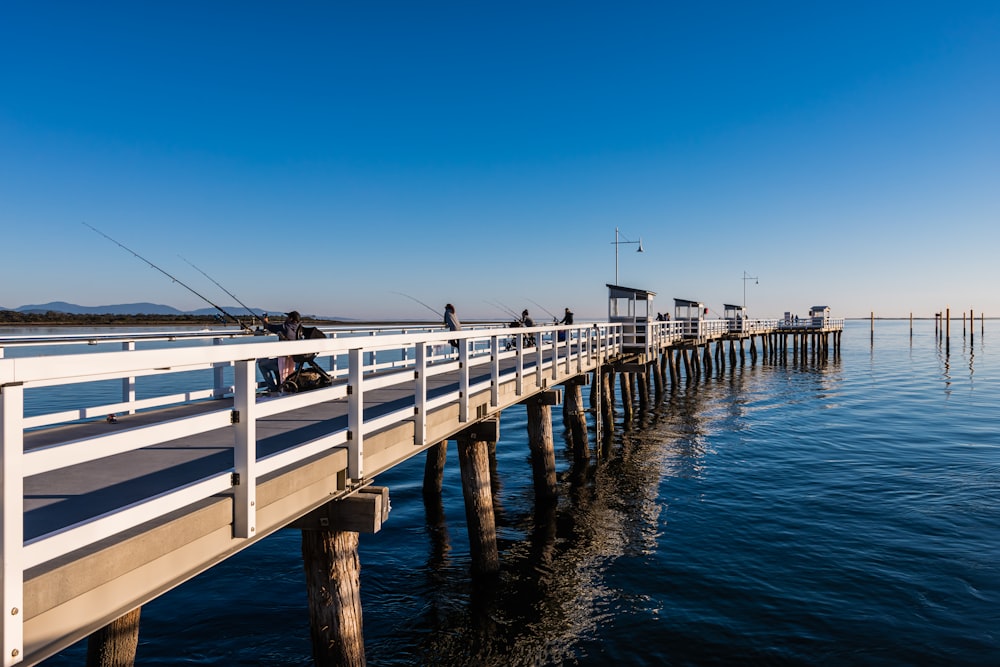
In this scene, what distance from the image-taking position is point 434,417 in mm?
7164

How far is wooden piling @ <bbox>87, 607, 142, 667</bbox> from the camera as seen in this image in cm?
601

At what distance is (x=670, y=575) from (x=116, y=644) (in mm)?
7644

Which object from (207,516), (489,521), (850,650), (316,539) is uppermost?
(207,516)

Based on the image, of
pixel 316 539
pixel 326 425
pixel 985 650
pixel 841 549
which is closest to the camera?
pixel 316 539

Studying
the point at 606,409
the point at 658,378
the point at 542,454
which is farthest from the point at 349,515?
the point at 658,378

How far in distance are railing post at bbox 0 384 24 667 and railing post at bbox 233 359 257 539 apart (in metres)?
1.23

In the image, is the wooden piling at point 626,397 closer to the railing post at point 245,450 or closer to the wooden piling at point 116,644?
the wooden piling at point 116,644

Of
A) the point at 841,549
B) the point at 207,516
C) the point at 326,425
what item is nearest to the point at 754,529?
the point at 841,549

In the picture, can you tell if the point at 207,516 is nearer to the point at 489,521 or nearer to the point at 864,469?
the point at 489,521

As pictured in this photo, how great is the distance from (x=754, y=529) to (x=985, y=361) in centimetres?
5872

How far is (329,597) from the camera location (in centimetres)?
541

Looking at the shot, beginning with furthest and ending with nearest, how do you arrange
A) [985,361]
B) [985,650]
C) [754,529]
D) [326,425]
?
1. [985,361]
2. [754,529]
3. [985,650]
4. [326,425]

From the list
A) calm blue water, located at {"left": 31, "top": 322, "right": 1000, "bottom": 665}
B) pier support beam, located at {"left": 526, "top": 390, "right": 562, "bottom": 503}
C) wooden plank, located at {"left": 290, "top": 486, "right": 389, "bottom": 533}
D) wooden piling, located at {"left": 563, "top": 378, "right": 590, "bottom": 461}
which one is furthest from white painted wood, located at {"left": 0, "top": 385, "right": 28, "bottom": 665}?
wooden piling, located at {"left": 563, "top": 378, "right": 590, "bottom": 461}

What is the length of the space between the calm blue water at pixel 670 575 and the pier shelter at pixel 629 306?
678 cm
